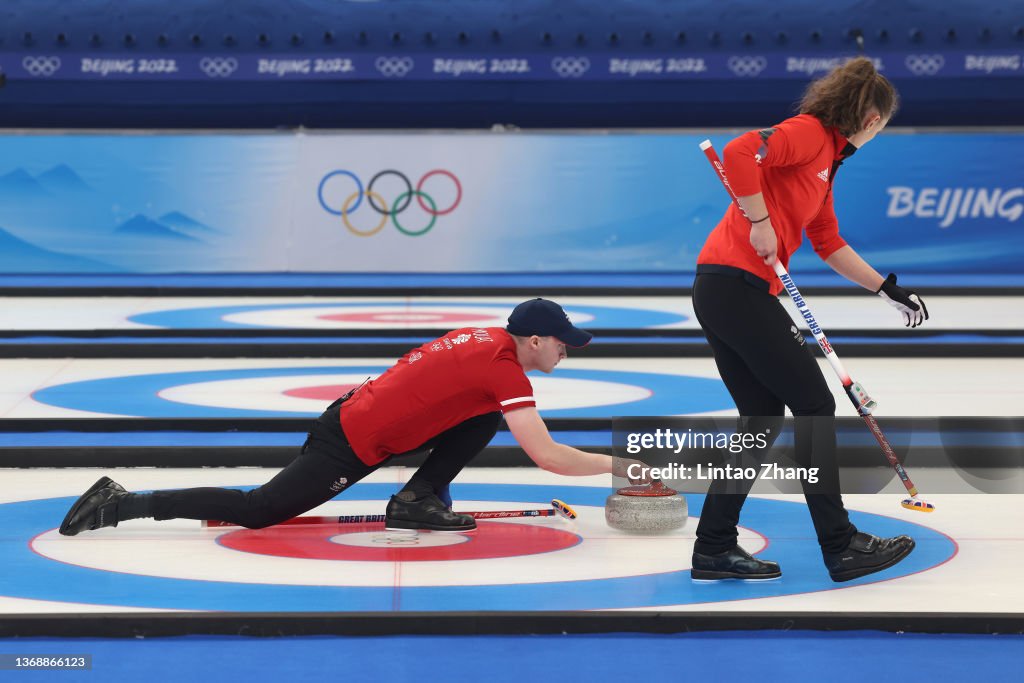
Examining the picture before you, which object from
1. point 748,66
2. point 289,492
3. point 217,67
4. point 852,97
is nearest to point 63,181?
point 217,67

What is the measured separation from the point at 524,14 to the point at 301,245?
5.03 metres

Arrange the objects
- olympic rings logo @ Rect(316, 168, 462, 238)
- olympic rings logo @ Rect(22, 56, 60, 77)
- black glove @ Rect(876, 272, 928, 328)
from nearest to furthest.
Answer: black glove @ Rect(876, 272, 928, 328)
olympic rings logo @ Rect(316, 168, 462, 238)
olympic rings logo @ Rect(22, 56, 60, 77)

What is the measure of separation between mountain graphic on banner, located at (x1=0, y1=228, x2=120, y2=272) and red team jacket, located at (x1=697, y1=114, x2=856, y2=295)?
481 inches

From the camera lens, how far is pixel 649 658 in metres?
3.91

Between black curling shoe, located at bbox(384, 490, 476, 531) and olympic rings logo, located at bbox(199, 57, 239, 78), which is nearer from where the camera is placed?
black curling shoe, located at bbox(384, 490, 476, 531)

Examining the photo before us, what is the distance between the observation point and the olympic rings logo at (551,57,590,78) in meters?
19.0

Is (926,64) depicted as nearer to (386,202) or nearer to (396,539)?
(386,202)

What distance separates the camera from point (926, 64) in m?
19.0

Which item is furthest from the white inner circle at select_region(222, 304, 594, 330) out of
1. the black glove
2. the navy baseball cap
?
the black glove

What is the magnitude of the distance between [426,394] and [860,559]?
1.58 m

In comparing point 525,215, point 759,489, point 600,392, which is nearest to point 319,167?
point 525,215

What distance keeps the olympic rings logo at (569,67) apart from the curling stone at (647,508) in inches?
556

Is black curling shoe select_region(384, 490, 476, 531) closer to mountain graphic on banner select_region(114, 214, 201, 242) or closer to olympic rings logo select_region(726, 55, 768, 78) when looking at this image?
mountain graphic on banner select_region(114, 214, 201, 242)

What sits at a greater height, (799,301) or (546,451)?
(799,301)
